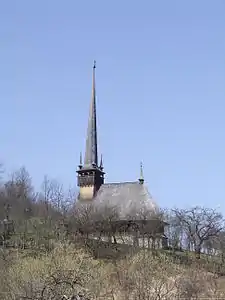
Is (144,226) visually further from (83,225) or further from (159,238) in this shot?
(83,225)

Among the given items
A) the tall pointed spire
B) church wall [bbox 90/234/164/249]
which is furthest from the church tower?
church wall [bbox 90/234/164/249]

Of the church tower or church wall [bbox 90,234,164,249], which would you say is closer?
church wall [bbox 90,234,164,249]

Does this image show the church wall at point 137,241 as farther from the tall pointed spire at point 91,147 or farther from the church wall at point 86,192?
the tall pointed spire at point 91,147

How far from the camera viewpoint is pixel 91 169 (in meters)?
59.8

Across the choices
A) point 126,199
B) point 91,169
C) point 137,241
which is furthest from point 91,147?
point 137,241

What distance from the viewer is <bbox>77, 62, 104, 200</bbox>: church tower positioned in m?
59.6

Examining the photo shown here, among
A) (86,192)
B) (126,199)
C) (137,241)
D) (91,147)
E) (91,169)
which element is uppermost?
(91,147)

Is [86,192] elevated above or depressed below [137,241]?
above

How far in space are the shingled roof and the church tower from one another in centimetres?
120

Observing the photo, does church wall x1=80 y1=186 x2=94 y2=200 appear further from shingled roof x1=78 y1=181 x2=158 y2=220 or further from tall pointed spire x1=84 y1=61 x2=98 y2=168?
tall pointed spire x1=84 y1=61 x2=98 y2=168

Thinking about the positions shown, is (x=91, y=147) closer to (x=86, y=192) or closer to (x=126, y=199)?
(x=86, y=192)

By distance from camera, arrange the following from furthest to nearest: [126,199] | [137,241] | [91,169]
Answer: [91,169], [126,199], [137,241]

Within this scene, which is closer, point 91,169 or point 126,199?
point 126,199

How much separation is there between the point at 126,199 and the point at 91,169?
6.19 m
